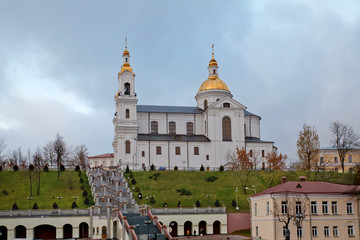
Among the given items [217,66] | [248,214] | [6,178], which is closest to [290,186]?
[248,214]

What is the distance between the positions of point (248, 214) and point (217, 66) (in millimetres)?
49600

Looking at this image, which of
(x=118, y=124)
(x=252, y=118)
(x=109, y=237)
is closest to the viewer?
(x=109, y=237)

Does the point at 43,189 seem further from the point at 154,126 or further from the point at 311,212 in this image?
the point at 311,212

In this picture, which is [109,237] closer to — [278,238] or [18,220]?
[18,220]

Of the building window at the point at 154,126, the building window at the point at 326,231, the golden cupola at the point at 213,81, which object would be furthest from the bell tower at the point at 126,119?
the building window at the point at 326,231

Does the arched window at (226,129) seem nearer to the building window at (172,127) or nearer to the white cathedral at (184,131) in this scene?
the white cathedral at (184,131)

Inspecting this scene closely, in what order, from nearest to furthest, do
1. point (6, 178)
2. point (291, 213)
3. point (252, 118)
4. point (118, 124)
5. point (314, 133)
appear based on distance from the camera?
point (291, 213) → point (6, 178) → point (314, 133) → point (118, 124) → point (252, 118)

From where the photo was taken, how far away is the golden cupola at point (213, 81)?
10156 cm

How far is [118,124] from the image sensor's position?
90250 millimetres

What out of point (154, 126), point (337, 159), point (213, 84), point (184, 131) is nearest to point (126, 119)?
point (154, 126)

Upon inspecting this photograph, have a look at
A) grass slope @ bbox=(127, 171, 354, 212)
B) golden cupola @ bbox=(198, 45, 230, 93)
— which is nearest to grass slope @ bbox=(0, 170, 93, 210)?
grass slope @ bbox=(127, 171, 354, 212)

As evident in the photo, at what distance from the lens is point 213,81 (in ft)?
336

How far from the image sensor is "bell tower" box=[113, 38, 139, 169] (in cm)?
8850

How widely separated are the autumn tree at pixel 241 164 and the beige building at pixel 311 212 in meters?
22.1
